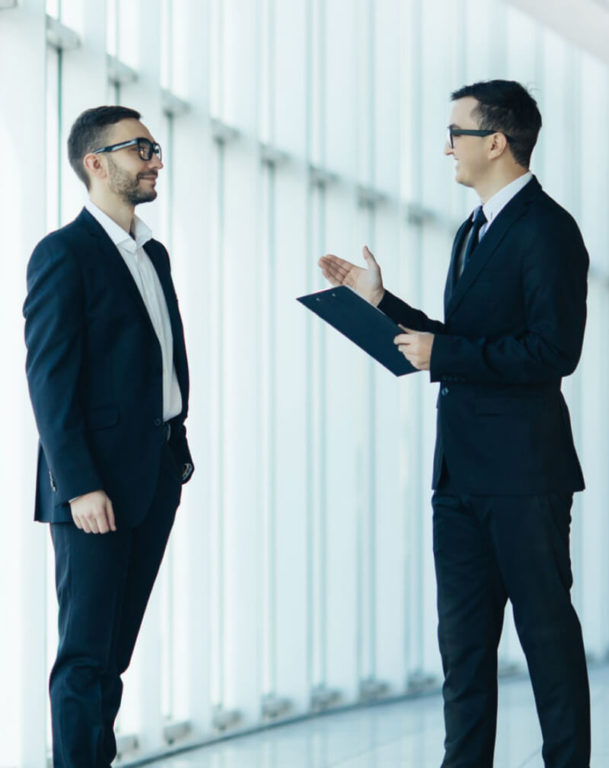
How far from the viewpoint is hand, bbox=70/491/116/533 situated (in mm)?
2434

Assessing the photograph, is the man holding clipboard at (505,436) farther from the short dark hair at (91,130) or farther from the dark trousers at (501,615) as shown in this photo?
the short dark hair at (91,130)

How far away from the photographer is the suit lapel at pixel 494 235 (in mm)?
2639

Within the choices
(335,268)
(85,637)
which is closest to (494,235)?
(335,268)

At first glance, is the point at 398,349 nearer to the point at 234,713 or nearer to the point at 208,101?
the point at 208,101

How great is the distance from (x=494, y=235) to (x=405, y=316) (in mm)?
346

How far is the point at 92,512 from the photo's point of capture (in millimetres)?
2434

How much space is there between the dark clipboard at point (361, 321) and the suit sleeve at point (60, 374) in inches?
19.8

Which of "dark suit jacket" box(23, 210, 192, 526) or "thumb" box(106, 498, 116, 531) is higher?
"dark suit jacket" box(23, 210, 192, 526)

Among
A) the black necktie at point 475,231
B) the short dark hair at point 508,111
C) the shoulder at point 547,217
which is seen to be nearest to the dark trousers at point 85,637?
the black necktie at point 475,231

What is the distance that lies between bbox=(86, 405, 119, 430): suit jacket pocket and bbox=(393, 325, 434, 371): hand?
648 mm

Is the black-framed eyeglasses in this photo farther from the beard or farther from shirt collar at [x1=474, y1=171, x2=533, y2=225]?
shirt collar at [x1=474, y1=171, x2=533, y2=225]

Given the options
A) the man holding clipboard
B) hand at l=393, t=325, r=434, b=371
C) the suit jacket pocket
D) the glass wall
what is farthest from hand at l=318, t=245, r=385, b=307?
the glass wall

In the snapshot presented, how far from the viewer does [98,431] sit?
2551 mm

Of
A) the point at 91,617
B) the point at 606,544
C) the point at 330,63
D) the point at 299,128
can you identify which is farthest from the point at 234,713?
the point at 606,544
